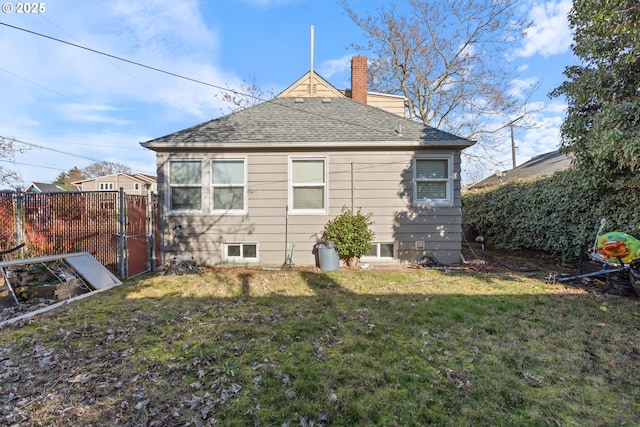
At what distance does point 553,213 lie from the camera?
8453 mm

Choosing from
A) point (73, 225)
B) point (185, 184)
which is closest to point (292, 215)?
point (185, 184)

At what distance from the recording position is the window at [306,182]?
8.21m

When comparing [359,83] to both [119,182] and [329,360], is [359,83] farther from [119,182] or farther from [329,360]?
[119,182]

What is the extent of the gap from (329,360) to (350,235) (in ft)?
14.5

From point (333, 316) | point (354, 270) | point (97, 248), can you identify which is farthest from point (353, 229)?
point (97, 248)

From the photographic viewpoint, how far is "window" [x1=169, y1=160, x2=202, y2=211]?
26.7 feet

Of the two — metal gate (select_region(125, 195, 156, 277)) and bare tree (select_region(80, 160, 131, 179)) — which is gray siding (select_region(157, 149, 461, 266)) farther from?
bare tree (select_region(80, 160, 131, 179))

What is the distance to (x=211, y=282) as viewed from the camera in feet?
21.2

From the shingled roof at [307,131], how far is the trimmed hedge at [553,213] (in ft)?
9.88

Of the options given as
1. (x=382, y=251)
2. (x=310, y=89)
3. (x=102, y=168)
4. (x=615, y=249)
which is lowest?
(x=382, y=251)

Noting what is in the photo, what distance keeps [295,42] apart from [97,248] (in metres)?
10.4

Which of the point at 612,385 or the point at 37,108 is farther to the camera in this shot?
the point at 37,108

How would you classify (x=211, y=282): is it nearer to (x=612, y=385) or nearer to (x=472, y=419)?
(x=472, y=419)

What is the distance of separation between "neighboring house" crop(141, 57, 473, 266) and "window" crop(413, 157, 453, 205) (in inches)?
1.1
